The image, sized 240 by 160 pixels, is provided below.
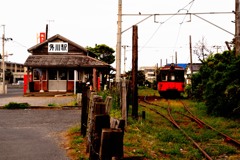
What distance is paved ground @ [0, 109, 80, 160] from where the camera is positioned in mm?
8086

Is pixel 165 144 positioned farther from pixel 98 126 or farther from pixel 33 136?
pixel 98 126

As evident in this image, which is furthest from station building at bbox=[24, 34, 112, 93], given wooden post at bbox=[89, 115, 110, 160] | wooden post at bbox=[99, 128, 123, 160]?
wooden post at bbox=[99, 128, 123, 160]

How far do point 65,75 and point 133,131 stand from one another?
88.4 ft

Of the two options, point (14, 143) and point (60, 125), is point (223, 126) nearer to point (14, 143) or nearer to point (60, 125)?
point (60, 125)

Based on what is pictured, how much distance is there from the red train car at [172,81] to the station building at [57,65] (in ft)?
19.0

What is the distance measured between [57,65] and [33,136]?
24.8m

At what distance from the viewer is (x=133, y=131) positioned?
1148 cm

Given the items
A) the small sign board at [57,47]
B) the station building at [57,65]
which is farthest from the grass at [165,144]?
the small sign board at [57,47]

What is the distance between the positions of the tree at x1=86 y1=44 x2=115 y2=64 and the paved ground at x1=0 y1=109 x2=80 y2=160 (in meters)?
48.7

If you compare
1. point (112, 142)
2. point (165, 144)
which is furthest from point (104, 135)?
point (165, 144)

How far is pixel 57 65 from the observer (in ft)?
116

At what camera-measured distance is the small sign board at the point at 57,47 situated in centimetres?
3809

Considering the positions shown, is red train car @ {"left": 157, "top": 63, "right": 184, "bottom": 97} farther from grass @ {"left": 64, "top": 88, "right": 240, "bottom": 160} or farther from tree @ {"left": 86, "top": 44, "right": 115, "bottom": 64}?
tree @ {"left": 86, "top": 44, "right": 115, "bottom": 64}

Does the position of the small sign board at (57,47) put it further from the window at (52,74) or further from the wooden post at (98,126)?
the wooden post at (98,126)
